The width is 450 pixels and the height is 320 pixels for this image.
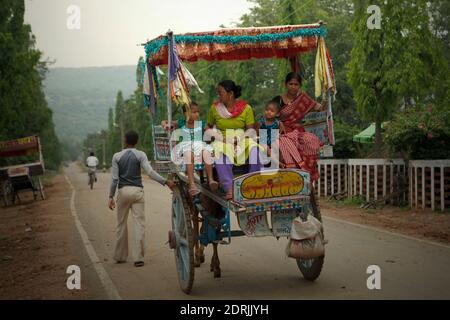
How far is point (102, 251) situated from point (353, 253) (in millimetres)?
4276

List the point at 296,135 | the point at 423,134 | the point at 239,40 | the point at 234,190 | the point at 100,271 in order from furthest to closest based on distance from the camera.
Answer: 1. the point at 423,134
2. the point at 100,271
3. the point at 239,40
4. the point at 296,135
5. the point at 234,190

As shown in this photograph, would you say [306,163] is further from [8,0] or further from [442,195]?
[8,0]

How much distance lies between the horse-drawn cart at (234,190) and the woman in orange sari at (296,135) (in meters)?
0.31

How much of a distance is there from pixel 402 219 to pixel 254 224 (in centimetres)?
807

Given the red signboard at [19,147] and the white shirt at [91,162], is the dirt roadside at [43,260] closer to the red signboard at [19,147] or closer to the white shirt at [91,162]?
the red signboard at [19,147]

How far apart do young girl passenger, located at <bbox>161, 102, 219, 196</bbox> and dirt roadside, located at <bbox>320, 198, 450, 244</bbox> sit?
208 inches

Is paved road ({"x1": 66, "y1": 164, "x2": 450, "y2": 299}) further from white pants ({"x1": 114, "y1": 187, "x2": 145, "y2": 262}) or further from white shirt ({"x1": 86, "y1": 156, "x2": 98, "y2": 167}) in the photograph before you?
white shirt ({"x1": 86, "y1": 156, "x2": 98, "y2": 167})

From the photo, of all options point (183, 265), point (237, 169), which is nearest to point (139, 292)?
point (183, 265)

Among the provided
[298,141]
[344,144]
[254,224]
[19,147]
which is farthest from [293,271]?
[19,147]

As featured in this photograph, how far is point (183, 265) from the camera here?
712 centimetres

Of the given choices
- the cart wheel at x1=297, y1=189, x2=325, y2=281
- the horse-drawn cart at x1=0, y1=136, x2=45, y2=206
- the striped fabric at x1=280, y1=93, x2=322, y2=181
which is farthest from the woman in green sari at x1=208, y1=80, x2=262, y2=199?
the horse-drawn cart at x1=0, y1=136, x2=45, y2=206

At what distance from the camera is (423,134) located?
1544 centimetres

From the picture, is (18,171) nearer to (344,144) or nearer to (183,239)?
(344,144)

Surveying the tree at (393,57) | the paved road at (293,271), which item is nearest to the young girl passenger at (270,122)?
the paved road at (293,271)
